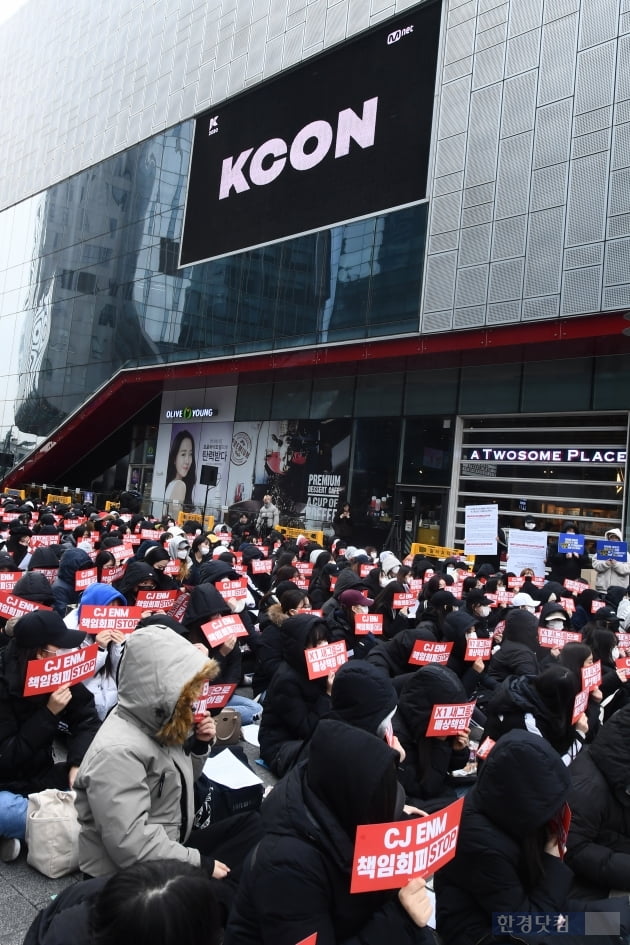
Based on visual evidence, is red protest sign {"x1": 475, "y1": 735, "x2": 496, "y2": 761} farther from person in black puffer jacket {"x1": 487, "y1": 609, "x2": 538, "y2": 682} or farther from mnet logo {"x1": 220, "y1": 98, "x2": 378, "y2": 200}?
mnet logo {"x1": 220, "y1": 98, "x2": 378, "y2": 200}

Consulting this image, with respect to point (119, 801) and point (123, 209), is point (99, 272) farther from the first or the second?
point (119, 801)

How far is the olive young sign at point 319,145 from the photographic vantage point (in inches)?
845

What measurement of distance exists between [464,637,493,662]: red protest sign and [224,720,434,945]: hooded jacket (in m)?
4.77

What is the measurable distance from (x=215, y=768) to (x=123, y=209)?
107 ft

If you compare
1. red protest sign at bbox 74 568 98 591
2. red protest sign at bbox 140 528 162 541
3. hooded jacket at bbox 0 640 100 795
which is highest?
red protest sign at bbox 140 528 162 541

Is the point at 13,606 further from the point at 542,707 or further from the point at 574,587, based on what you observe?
the point at 574,587

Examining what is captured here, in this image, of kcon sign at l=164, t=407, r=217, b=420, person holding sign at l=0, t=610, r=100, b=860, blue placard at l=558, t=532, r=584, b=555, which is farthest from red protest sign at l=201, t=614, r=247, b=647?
kcon sign at l=164, t=407, r=217, b=420

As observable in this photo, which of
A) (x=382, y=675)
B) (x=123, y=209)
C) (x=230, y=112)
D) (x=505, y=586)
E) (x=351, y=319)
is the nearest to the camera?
(x=382, y=675)

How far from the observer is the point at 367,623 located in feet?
24.1

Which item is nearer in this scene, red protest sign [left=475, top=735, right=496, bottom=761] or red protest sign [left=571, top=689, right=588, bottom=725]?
red protest sign [left=571, top=689, right=588, bottom=725]

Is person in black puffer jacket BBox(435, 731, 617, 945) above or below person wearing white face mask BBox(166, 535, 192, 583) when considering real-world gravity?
below

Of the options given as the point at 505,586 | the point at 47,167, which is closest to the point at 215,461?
the point at 505,586

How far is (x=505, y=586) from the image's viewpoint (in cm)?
1338

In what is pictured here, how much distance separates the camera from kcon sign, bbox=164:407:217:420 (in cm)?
3025
